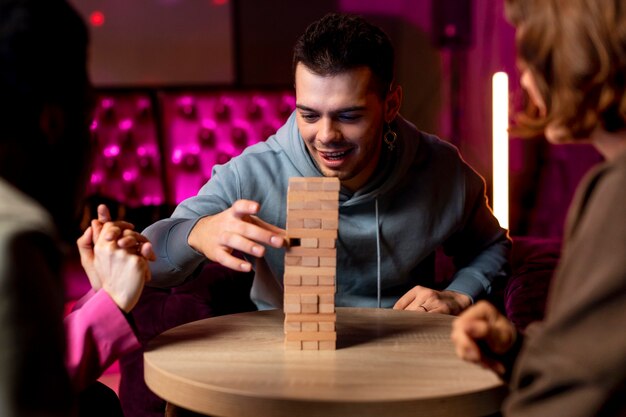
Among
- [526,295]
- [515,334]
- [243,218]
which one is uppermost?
[243,218]

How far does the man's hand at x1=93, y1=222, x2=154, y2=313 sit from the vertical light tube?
2063mm

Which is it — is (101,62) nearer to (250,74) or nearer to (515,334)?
(250,74)

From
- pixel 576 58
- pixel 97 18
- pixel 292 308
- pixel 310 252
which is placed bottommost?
pixel 292 308

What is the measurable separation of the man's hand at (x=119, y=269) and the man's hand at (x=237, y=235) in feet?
0.56

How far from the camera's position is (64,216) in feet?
3.41

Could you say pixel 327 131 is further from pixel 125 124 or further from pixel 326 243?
pixel 125 124

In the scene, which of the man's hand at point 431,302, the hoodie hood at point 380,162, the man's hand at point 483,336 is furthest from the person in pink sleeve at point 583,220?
the hoodie hood at point 380,162

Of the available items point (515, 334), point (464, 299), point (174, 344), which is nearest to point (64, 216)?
point (174, 344)

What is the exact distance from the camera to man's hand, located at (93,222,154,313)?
4.63 feet

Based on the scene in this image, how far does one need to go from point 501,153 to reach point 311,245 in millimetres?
2077

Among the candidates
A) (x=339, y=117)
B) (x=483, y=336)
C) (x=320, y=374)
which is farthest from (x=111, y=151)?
(x=483, y=336)

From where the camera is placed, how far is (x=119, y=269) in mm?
1435

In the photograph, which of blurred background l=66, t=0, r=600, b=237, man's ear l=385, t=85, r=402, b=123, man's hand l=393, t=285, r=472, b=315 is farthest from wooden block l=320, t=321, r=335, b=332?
blurred background l=66, t=0, r=600, b=237

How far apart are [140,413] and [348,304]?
2.09ft
